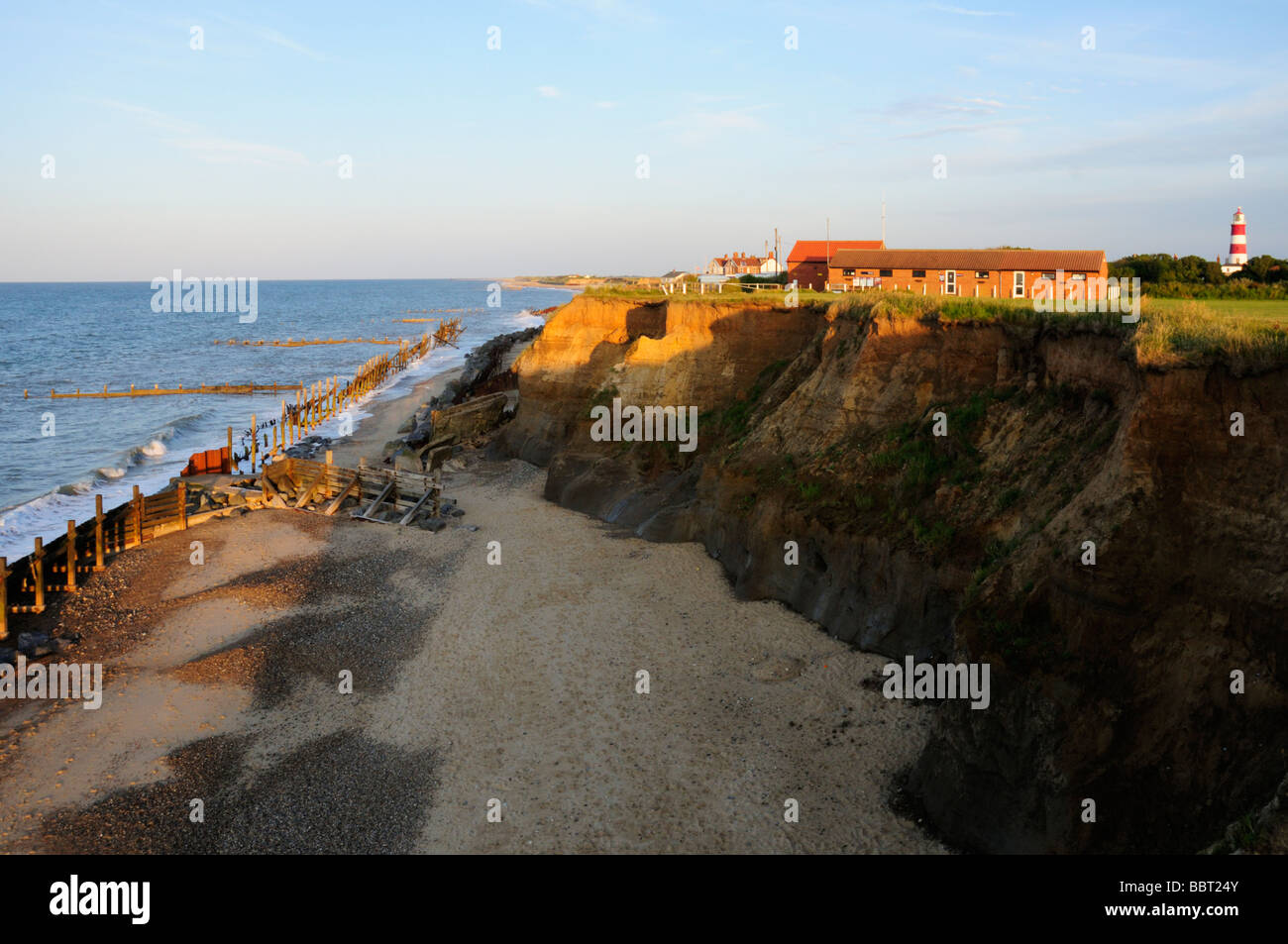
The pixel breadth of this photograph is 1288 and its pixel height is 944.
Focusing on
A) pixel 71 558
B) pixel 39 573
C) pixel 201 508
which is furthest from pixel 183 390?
pixel 39 573

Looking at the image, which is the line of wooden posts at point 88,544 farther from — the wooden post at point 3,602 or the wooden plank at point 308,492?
the wooden plank at point 308,492

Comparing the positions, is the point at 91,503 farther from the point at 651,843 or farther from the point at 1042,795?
the point at 1042,795

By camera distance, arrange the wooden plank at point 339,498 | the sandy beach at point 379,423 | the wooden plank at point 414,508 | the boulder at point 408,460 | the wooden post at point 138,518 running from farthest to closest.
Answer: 1. the sandy beach at point 379,423
2. the boulder at point 408,460
3. the wooden plank at point 339,498
4. the wooden plank at point 414,508
5. the wooden post at point 138,518

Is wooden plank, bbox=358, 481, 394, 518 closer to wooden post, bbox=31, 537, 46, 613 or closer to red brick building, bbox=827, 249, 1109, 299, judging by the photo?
wooden post, bbox=31, 537, 46, 613

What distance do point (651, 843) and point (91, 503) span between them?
29.6 metres

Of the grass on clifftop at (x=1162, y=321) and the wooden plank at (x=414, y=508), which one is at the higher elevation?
the grass on clifftop at (x=1162, y=321)

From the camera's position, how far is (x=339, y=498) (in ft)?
101

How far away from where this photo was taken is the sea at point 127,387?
36.2 metres

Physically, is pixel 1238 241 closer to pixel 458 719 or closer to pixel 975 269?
pixel 975 269

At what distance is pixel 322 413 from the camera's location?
55.5 meters

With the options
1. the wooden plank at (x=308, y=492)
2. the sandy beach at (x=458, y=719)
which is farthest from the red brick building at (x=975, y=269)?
the wooden plank at (x=308, y=492)

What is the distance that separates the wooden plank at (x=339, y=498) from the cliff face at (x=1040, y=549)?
11.4m

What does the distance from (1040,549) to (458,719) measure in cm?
1073
